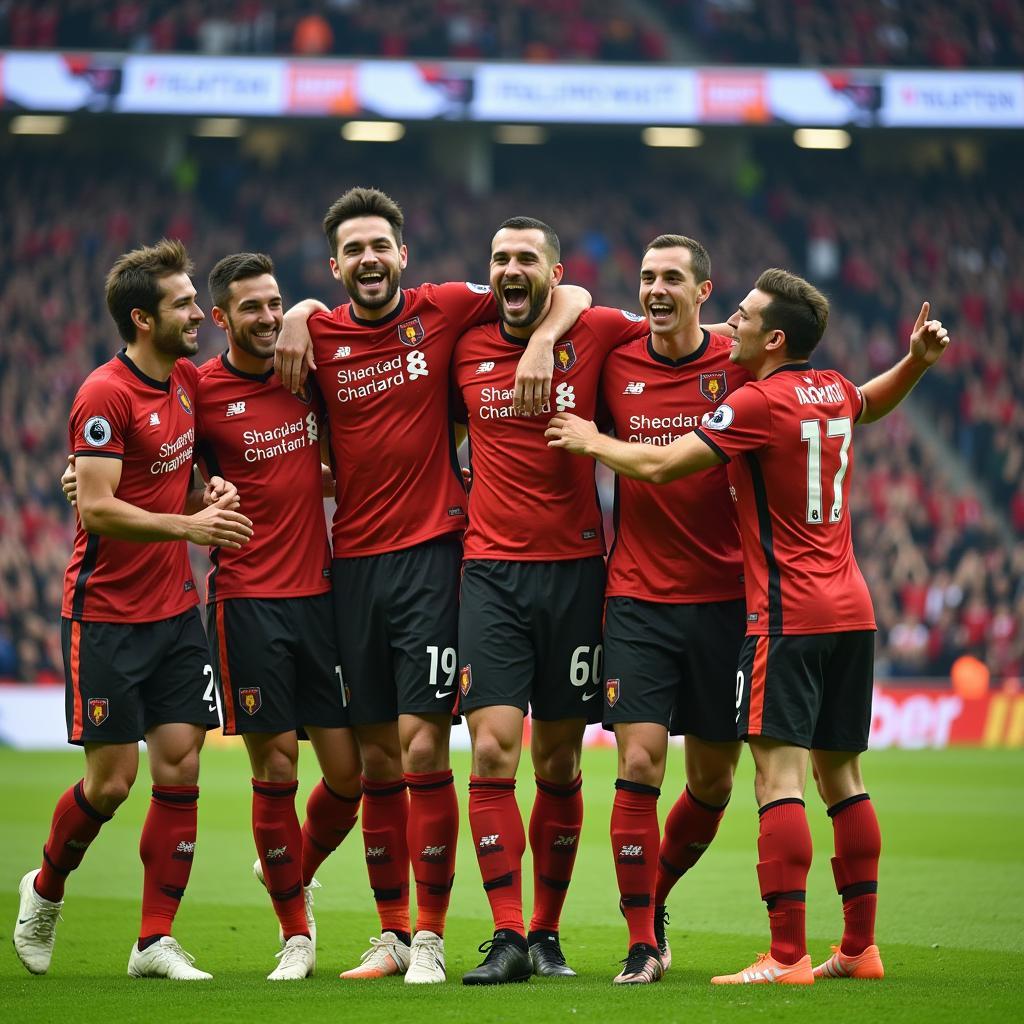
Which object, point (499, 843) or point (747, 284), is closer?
point (499, 843)

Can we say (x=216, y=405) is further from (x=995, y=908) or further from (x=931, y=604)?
(x=931, y=604)

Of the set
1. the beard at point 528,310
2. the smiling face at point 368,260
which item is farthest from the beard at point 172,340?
the beard at point 528,310

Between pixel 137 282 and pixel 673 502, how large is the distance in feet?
7.97

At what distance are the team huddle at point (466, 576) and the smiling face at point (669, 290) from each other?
15 millimetres

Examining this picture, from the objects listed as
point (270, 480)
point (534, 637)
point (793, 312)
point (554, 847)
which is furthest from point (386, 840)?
point (793, 312)

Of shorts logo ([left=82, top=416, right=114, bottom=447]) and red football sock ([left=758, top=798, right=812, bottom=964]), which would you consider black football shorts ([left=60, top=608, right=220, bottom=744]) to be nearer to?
shorts logo ([left=82, top=416, right=114, bottom=447])

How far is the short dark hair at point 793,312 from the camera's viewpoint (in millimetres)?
6074

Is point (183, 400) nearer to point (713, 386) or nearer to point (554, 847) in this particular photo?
point (713, 386)

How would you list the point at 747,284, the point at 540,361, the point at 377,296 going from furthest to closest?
the point at 747,284 → the point at 377,296 → the point at 540,361

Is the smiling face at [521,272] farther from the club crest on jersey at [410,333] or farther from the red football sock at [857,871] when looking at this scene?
the red football sock at [857,871]

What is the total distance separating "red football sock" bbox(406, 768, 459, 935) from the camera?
6125mm

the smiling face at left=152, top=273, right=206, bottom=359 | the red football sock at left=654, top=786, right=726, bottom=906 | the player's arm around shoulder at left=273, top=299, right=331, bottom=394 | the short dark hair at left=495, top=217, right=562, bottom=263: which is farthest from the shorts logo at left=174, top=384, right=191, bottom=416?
the red football sock at left=654, top=786, right=726, bottom=906

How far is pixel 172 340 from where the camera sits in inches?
263

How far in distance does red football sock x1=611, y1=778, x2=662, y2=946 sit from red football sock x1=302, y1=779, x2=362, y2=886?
1.37 metres
